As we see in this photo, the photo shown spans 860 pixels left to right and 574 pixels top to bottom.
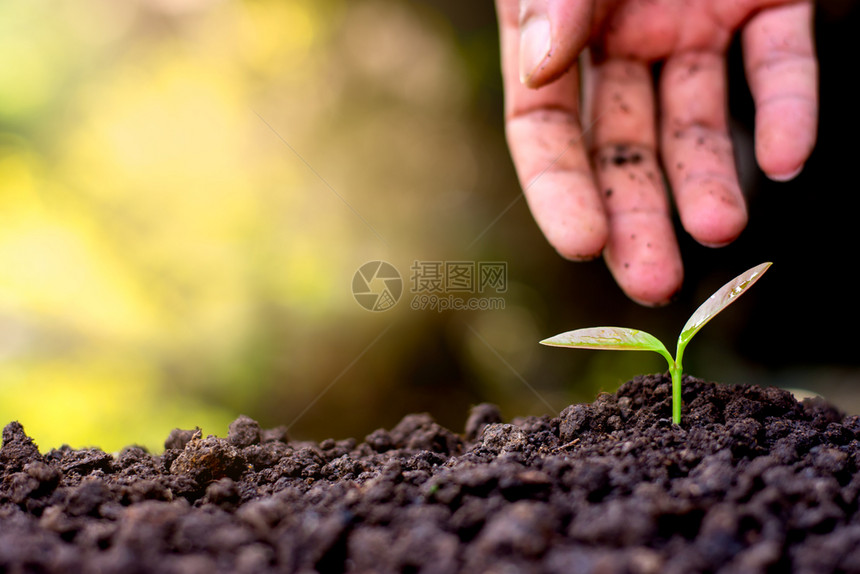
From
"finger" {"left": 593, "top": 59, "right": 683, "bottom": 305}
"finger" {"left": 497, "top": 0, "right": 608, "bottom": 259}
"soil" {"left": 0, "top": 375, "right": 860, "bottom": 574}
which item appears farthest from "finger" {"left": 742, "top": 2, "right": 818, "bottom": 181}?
"soil" {"left": 0, "top": 375, "right": 860, "bottom": 574}

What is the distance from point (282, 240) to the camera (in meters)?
2.13

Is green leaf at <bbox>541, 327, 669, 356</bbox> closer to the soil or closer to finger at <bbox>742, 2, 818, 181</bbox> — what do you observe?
the soil

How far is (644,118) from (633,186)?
232 mm

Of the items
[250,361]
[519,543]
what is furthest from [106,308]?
[519,543]

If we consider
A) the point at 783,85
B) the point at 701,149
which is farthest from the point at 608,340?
the point at 783,85

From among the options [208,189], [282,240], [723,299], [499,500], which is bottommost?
[499,500]

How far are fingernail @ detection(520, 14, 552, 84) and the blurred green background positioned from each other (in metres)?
0.97

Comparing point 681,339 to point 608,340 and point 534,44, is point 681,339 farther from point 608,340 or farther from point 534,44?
point 534,44

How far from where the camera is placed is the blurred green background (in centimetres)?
199

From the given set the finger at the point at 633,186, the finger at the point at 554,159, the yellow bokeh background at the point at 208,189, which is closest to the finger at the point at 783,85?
the finger at the point at 633,186

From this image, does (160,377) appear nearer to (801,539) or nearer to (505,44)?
(505,44)

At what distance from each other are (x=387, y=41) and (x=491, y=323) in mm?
1089

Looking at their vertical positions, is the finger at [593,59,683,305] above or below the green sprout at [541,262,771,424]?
above

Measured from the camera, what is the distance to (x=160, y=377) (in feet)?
6.92
